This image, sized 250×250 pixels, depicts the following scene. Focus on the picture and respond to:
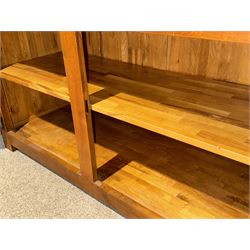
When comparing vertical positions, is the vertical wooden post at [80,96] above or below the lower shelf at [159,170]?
above

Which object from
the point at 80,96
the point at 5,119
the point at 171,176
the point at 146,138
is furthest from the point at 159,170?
the point at 5,119

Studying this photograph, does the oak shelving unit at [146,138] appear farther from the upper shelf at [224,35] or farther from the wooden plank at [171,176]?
the upper shelf at [224,35]

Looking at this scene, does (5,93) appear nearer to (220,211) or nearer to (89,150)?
(89,150)

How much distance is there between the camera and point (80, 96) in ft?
3.07

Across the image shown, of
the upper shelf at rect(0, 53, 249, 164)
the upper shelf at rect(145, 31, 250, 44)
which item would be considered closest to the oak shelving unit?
the upper shelf at rect(0, 53, 249, 164)

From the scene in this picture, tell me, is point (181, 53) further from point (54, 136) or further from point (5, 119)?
point (5, 119)

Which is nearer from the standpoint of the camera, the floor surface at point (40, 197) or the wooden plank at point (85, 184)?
the wooden plank at point (85, 184)

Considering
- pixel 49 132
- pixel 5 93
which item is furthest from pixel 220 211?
pixel 5 93

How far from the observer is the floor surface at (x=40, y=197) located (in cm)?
109

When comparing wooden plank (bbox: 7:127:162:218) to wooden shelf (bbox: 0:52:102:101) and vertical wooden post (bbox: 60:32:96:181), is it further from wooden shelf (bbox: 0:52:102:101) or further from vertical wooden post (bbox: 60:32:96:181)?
wooden shelf (bbox: 0:52:102:101)

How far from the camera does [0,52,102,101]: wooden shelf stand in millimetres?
1075

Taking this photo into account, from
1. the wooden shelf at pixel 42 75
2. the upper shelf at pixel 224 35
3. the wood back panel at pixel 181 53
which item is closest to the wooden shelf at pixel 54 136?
the wooden shelf at pixel 42 75

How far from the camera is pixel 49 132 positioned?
1.46 meters

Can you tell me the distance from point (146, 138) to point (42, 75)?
1.87 feet
